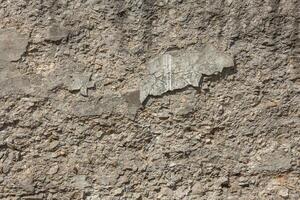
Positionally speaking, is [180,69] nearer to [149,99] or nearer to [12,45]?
[149,99]

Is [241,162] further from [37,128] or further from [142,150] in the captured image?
[37,128]

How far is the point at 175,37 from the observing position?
254 centimetres

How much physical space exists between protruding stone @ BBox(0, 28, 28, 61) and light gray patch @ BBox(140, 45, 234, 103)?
55 centimetres

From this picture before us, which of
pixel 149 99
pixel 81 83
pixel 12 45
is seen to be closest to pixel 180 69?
pixel 149 99

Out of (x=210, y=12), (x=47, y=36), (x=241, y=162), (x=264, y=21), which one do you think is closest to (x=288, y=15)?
(x=264, y=21)

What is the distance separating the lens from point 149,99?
2529 millimetres

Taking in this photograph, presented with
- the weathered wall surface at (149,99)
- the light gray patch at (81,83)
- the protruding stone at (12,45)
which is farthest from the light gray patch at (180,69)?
the protruding stone at (12,45)

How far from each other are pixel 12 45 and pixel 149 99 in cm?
64

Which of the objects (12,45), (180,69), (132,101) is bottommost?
(132,101)

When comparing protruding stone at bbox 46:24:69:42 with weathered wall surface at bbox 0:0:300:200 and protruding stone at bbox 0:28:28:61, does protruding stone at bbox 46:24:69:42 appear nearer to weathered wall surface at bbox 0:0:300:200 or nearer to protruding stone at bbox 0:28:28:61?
weathered wall surface at bbox 0:0:300:200

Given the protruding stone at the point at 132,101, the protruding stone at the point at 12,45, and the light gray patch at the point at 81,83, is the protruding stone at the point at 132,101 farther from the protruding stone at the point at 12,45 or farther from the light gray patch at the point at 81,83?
the protruding stone at the point at 12,45

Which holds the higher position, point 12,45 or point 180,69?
point 12,45

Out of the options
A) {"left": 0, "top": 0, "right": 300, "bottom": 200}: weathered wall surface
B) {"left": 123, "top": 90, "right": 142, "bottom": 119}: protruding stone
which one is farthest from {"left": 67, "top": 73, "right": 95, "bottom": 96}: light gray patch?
{"left": 123, "top": 90, "right": 142, "bottom": 119}: protruding stone

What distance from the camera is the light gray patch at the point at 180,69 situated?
2.51 m
